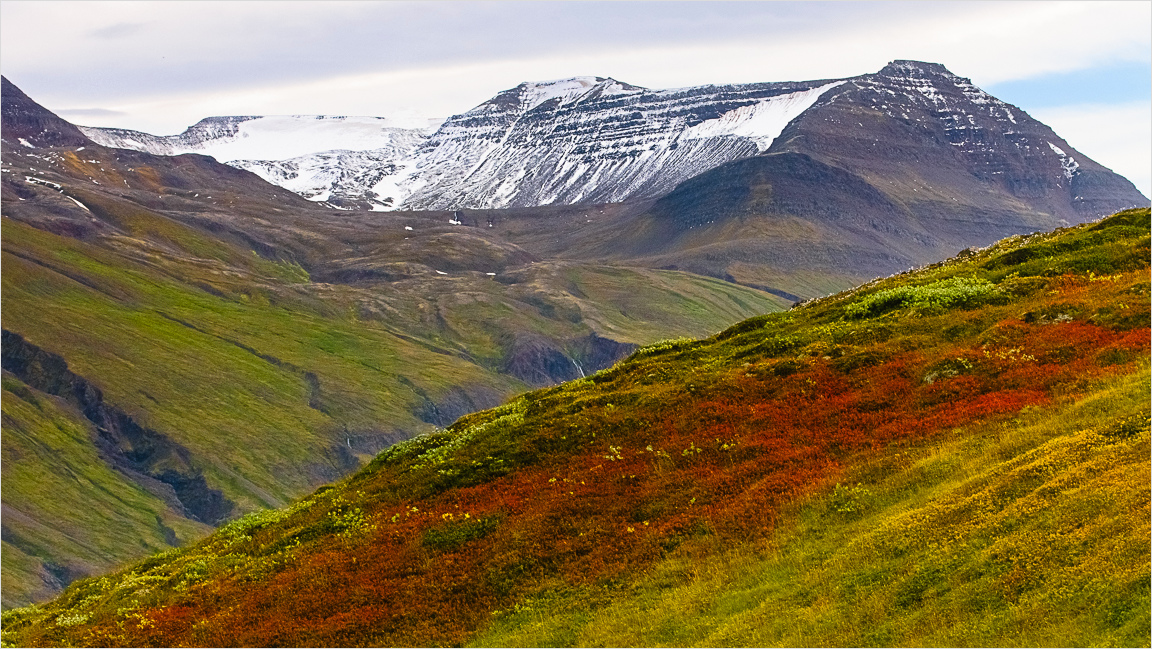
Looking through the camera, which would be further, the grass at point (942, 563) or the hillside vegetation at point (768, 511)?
the hillside vegetation at point (768, 511)

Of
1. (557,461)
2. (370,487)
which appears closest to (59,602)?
(370,487)

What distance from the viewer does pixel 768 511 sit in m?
30.1

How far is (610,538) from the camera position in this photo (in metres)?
31.2

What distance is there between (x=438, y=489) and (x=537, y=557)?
831 cm

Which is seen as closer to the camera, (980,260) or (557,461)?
(557,461)

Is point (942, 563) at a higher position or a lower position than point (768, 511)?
higher

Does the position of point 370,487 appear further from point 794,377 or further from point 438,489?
point 794,377

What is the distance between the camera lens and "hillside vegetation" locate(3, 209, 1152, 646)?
23219mm

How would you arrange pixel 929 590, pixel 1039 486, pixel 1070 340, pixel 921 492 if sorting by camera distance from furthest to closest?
pixel 1070 340 < pixel 921 492 < pixel 1039 486 < pixel 929 590

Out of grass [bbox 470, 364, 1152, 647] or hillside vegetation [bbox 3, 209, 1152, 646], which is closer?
grass [bbox 470, 364, 1152, 647]

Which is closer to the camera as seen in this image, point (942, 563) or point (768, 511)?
point (942, 563)

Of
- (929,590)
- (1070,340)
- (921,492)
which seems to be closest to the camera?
(929,590)

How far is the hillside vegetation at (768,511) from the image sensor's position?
23.2m

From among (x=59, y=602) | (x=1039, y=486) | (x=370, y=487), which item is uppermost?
(x=1039, y=486)
